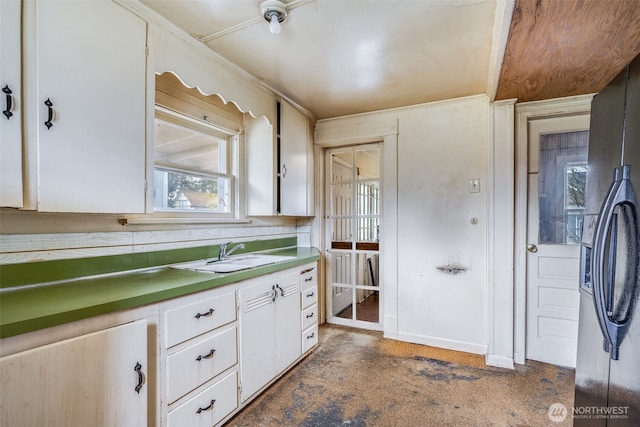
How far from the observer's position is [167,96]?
1.92 meters

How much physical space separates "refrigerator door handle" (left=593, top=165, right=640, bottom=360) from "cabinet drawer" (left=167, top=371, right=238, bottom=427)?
5.61 feet

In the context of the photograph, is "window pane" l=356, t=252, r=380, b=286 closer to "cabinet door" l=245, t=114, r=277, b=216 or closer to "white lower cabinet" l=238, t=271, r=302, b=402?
"white lower cabinet" l=238, t=271, r=302, b=402

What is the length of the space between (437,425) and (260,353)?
111 centimetres

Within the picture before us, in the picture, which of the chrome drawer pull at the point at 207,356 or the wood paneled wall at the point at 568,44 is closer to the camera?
the wood paneled wall at the point at 568,44

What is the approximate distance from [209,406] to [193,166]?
5.01 ft

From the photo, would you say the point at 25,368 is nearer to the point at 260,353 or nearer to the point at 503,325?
the point at 260,353

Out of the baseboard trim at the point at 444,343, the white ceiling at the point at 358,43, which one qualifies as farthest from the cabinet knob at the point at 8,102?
the baseboard trim at the point at 444,343

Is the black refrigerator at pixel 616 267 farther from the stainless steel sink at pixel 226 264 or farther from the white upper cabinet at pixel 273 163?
the white upper cabinet at pixel 273 163

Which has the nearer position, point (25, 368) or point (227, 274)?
point (25, 368)

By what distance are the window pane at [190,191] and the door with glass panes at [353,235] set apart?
47.3 inches

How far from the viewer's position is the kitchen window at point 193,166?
197 cm

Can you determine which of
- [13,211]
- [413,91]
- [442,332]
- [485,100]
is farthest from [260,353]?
[485,100]

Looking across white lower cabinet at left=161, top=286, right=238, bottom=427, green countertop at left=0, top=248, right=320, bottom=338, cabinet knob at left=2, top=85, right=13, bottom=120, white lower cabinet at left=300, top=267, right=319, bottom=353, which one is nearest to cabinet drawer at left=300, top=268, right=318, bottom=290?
white lower cabinet at left=300, top=267, right=319, bottom=353

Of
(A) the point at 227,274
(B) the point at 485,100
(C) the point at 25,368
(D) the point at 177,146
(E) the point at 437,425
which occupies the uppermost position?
(B) the point at 485,100
